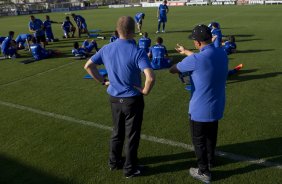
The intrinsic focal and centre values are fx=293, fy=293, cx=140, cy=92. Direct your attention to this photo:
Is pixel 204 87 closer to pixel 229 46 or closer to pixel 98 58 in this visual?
pixel 98 58

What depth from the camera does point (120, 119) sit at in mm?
4430

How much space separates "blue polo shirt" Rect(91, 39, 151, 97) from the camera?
4.02 metres

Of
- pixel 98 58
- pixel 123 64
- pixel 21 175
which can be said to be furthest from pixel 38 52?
pixel 123 64

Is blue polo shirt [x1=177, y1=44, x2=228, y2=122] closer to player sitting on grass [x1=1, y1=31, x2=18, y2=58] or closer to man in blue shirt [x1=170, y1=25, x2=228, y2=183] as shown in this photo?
man in blue shirt [x1=170, y1=25, x2=228, y2=183]

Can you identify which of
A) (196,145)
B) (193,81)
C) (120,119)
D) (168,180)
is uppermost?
(193,81)

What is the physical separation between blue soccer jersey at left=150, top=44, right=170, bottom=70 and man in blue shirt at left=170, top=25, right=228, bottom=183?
5975mm

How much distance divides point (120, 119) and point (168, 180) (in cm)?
120

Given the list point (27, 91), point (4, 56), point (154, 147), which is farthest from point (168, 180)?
point (4, 56)

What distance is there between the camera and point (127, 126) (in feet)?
14.4

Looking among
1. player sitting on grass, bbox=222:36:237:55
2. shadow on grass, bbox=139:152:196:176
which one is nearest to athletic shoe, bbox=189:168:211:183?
shadow on grass, bbox=139:152:196:176

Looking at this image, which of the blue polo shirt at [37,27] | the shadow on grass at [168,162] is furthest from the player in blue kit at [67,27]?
the shadow on grass at [168,162]

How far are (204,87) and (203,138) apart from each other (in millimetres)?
803

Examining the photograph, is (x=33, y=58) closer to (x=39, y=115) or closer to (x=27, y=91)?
(x=27, y=91)

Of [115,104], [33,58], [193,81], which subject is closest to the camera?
[193,81]
